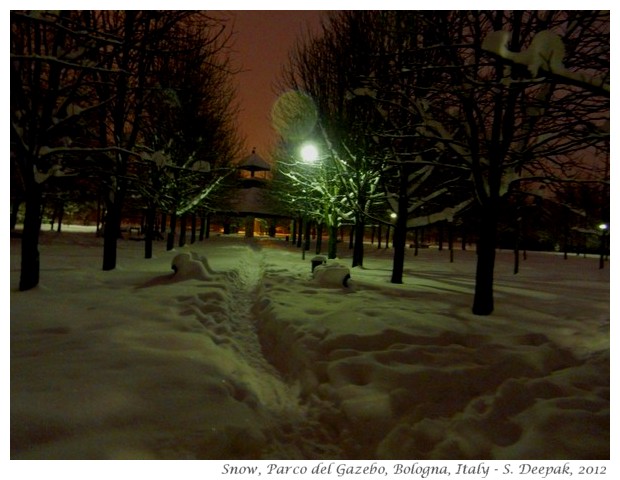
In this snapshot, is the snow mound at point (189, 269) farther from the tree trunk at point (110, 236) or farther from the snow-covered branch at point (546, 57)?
the snow-covered branch at point (546, 57)

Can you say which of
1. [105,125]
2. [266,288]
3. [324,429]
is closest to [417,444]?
[324,429]

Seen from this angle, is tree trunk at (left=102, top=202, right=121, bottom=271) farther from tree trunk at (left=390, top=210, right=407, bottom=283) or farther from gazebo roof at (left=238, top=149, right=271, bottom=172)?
gazebo roof at (left=238, top=149, right=271, bottom=172)

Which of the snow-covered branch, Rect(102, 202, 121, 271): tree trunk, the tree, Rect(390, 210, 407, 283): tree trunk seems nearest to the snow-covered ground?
the tree

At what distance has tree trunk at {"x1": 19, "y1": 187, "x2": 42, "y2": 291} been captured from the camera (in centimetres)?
709

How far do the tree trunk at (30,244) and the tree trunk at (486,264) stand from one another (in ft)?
27.3

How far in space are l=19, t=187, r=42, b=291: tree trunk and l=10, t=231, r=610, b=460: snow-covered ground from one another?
1.02ft

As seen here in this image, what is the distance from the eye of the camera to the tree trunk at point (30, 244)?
7.09m

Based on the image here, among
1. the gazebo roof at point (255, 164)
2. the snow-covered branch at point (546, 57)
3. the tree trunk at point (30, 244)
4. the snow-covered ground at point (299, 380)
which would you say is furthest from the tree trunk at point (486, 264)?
the gazebo roof at point (255, 164)

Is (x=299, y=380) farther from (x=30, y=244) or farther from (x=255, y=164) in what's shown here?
(x=255, y=164)

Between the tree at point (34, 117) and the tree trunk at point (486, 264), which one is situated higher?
the tree at point (34, 117)

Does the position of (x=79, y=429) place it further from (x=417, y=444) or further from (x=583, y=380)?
(x=583, y=380)
